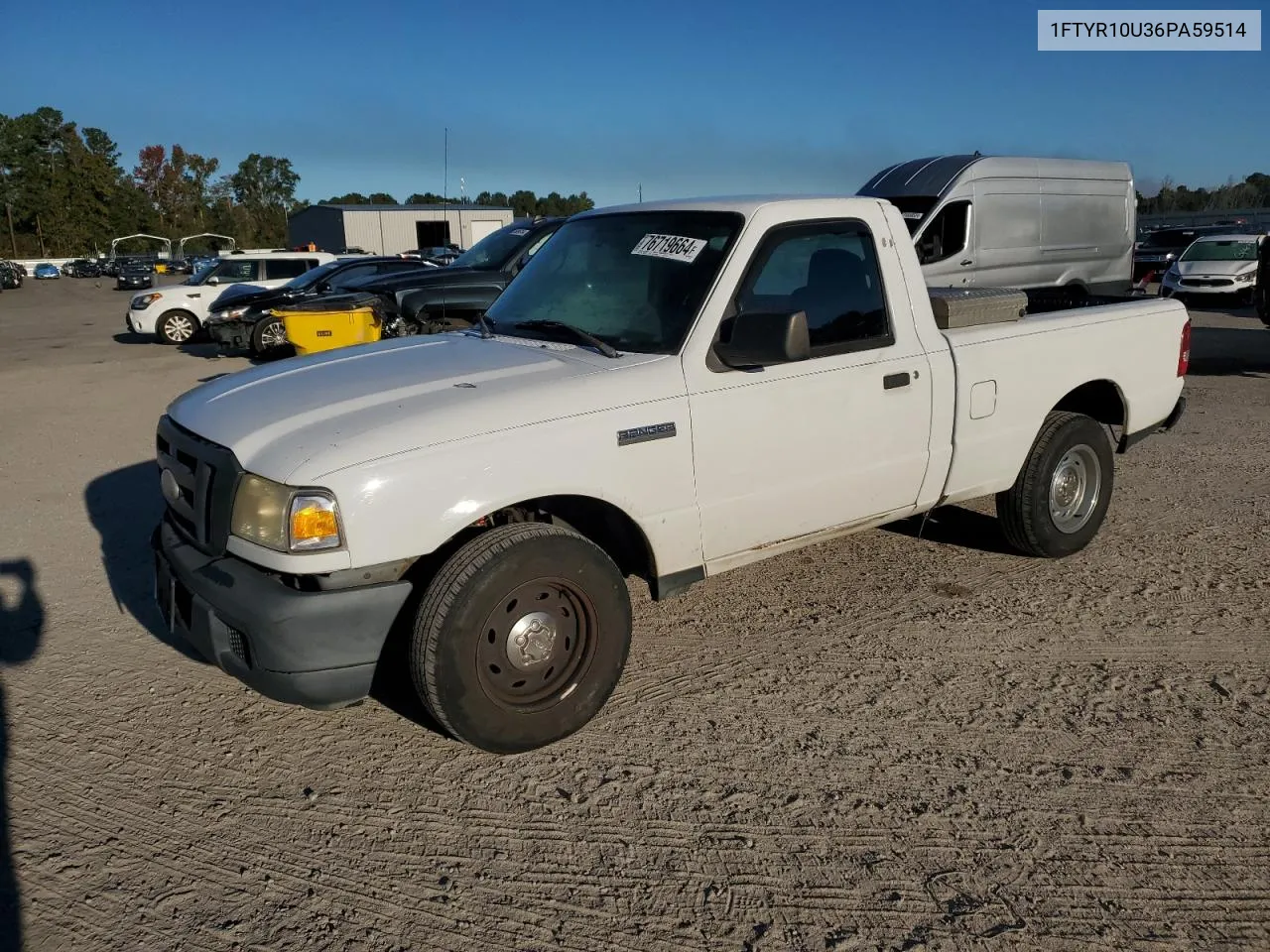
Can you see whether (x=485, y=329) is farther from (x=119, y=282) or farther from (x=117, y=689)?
(x=119, y=282)

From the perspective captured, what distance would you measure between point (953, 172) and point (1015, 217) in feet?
3.73

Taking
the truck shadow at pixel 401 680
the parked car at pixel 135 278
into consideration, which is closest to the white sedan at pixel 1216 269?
the truck shadow at pixel 401 680

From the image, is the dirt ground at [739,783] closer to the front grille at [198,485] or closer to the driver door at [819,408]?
the driver door at [819,408]

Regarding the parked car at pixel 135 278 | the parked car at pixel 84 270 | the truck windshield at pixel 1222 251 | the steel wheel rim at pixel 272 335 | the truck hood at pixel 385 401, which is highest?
the parked car at pixel 84 270

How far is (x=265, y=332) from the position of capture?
1478 cm

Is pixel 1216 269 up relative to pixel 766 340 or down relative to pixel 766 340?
up

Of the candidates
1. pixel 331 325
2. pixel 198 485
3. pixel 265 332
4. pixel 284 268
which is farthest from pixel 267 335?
pixel 198 485

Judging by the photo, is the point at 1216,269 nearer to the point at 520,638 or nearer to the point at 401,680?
the point at 401,680

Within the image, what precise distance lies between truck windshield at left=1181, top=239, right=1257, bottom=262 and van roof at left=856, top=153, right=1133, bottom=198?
8.85 m

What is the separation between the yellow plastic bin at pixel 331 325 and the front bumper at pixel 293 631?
8.21m

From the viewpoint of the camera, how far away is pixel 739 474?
3.90 m

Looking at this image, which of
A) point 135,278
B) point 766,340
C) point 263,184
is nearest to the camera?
point 766,340

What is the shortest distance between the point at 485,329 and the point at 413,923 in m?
2.68

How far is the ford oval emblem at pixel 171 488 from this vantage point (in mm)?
3705
